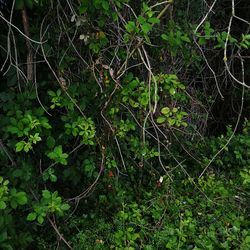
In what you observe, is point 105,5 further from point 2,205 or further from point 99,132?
A: point 2,205

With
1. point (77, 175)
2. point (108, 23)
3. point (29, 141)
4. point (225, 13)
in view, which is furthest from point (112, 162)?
point (225, 13)

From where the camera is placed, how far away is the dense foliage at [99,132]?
2500 millimetres

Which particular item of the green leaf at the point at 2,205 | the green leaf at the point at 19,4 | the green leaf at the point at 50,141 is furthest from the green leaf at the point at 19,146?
the green leaf at the point at 19,4

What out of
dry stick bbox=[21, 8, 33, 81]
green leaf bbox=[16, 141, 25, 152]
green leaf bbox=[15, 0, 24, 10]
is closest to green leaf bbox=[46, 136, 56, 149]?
green leaf bbox=[16, 141, 25, 152]

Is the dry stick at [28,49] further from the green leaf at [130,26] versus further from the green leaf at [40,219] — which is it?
the green leaf at [40,219]

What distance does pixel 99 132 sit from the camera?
298 cm

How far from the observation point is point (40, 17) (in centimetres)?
Result: 270

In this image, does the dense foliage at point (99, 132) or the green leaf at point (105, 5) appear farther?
the dense foliage at point (99, 132)

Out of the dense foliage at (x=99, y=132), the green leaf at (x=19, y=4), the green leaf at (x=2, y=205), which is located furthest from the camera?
the dense foliage at (x=99, y=132)

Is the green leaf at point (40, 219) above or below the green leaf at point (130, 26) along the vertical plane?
below

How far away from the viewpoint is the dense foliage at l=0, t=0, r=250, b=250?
2500mm

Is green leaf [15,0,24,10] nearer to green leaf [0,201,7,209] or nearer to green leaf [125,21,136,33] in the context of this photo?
green leaf [125,21,136,33]

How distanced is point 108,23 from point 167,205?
1462 mm

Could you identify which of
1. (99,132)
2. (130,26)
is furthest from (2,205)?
(130,26)
